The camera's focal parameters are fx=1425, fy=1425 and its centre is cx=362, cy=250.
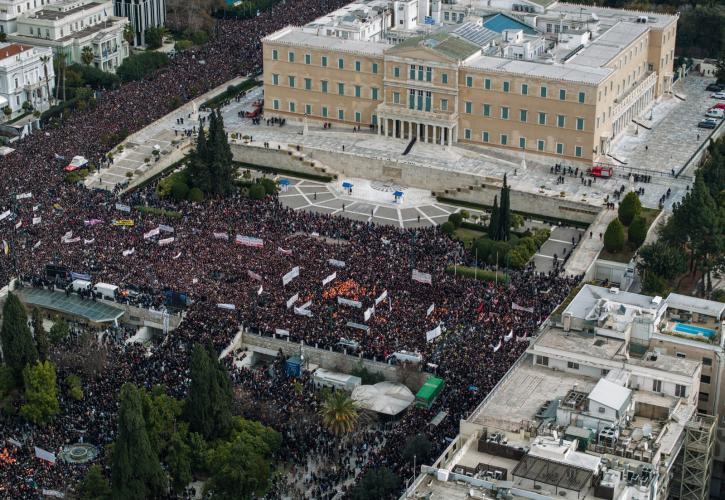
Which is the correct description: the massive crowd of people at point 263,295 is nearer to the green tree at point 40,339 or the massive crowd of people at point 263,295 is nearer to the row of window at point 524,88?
the green tree at point 40,339

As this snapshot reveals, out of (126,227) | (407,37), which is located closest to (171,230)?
(126,227)

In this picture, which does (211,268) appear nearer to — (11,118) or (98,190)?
(98,190)

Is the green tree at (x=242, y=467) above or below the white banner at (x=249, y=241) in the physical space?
below

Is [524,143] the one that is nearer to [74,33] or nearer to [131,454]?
[74,33]

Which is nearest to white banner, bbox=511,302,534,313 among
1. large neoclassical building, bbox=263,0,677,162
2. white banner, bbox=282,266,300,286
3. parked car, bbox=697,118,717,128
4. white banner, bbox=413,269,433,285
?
white banner, bbox=413,269,433,285

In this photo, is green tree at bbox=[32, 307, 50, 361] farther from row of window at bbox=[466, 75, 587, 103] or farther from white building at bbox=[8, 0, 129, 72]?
white building at bbox=[8, 0, 129, 72]

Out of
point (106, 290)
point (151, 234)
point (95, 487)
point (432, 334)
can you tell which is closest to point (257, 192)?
point (151, 234)

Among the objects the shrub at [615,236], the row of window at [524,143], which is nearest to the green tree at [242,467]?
the shrub at [615,236]

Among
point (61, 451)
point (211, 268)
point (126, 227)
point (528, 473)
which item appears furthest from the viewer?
point (126, 227)
